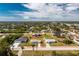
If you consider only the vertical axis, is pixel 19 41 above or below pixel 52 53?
above

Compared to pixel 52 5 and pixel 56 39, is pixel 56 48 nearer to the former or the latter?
pixel 56 39

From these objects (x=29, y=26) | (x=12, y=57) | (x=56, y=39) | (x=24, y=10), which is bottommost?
(x=12, y=57)

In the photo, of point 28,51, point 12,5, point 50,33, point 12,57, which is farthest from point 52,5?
point 12,57

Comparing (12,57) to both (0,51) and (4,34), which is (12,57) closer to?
(0,51)

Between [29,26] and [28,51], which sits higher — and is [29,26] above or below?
above

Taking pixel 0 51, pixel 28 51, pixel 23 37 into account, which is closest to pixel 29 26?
pixel 23 37

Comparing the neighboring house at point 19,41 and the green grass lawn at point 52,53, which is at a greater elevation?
the neighboring house at point 19,41

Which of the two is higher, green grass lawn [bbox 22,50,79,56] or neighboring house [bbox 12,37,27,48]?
neighboring house [bbox 12,37,27,48]

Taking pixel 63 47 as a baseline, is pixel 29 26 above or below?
above
